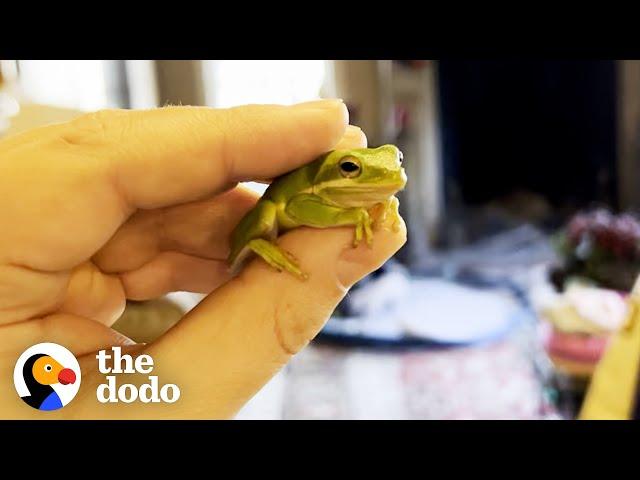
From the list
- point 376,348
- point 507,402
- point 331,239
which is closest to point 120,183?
point 331,239

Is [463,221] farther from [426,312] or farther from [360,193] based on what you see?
[360,193]

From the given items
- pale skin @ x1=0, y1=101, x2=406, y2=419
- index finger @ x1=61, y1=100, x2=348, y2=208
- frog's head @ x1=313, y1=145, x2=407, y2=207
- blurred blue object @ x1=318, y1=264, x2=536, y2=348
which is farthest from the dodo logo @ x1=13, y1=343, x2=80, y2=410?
blurred blue object @ x1=318, y1=264, x2=536, y2=348

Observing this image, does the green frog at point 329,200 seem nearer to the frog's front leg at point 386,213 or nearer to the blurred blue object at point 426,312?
the frog's front leg at point 386,213

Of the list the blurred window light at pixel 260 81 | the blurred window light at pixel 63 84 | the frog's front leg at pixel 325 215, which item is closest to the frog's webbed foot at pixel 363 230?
the frog's front leg at pixel 325 215

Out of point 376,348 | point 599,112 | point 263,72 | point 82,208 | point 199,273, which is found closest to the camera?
point 82,208

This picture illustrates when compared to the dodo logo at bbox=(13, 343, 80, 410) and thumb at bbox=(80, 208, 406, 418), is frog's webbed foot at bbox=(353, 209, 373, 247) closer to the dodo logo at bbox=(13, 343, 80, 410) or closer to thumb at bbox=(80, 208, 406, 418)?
thumb at bbox=(80, 208, 406, 418)

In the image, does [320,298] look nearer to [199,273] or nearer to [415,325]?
[199,273]
